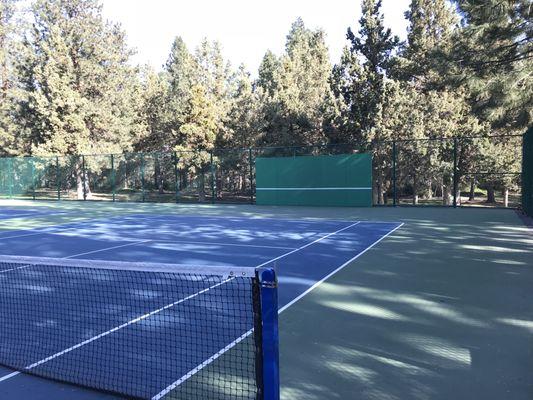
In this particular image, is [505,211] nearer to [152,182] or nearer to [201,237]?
[201,237]

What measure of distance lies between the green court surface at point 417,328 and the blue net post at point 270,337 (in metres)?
0.70

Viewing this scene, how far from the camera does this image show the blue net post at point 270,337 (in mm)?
3037

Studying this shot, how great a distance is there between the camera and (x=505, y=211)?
17.7 meters

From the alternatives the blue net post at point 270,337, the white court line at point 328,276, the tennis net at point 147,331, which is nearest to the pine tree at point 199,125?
the white court line at point 328,276

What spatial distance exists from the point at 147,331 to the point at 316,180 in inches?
674

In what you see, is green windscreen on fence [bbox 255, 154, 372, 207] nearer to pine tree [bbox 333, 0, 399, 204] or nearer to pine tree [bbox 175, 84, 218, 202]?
pine tree [bbox 333, 0, 399, 204]

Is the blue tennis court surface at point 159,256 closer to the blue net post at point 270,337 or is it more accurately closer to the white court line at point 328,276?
the white court line at point 328,276

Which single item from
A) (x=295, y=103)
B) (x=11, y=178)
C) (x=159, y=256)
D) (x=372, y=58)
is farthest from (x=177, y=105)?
(x=159, y=256)

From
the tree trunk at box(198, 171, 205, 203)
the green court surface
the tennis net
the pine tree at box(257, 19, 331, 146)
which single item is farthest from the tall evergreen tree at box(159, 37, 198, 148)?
the tennis net

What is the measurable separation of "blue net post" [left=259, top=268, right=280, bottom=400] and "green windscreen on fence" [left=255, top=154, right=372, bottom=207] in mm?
18007

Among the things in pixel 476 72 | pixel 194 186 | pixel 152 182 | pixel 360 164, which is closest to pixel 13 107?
pixel 152 182

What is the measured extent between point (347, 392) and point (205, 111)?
27.9 meters

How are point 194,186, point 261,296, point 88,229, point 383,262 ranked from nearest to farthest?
1. point 261,296
2. point 383,262
3. point 88,229
4. point 194,186

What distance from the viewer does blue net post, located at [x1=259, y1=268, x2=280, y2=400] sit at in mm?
3037
